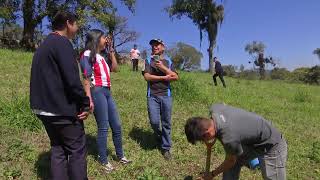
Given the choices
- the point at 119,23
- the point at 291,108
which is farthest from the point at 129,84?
the point at 119,23

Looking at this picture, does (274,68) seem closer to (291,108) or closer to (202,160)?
(291,108)

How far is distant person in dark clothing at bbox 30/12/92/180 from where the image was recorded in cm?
468

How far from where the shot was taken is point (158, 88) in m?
6.95

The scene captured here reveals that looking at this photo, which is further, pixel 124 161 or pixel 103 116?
pixel 124 161

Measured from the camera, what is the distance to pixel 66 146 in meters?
4.95

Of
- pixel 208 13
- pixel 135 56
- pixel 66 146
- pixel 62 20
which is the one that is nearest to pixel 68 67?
pixel 62 20

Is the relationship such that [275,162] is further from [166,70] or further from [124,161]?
[166,70]

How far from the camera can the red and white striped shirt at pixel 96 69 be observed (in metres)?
5.98

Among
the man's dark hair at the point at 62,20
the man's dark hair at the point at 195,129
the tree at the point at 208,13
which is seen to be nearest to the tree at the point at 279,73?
the tree at the point at 208,13

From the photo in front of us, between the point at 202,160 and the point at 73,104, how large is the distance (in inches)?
119

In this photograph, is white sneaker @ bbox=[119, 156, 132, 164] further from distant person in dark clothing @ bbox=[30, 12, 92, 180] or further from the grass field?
distant person in dark clothing @ bbox=[30, 12, 92, 180]

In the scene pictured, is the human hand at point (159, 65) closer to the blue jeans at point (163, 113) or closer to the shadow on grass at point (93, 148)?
the blue jeans at point (163, 113)

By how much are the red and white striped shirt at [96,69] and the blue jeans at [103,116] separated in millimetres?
93

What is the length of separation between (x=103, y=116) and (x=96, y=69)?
1.99ft
